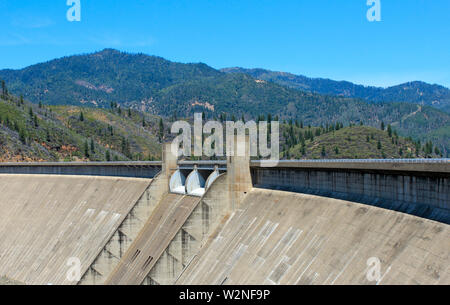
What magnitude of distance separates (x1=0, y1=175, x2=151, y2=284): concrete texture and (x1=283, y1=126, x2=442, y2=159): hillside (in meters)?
117

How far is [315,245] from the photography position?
23.8 m

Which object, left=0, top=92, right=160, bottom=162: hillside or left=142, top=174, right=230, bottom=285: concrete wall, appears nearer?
left=142, top=174, right=230, bottom=285: concrete wall

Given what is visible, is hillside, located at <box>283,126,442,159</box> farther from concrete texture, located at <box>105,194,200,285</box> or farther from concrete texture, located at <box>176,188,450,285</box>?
Answer: concrete texture, located at <box>176,188,450,285</box>

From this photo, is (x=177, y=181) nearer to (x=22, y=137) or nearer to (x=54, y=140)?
(x=22, y=137)

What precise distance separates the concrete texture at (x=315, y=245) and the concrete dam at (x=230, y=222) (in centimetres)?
6

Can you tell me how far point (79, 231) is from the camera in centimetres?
4928

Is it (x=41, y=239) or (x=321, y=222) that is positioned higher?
(x=321, y=222)

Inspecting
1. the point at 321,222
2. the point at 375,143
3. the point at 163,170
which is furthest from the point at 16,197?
the point at 375,143

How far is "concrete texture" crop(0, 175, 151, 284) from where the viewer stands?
4669 centimetres

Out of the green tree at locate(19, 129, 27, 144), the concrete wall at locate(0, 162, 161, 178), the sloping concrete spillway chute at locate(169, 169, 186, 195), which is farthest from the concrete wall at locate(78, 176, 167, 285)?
the green tree at locate(19, 129, 27, 144)

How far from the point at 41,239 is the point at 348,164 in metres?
37.6

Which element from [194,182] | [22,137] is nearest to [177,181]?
[194,182]

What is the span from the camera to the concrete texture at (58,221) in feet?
153

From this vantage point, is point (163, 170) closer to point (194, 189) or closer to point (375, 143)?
point (194, 189)
